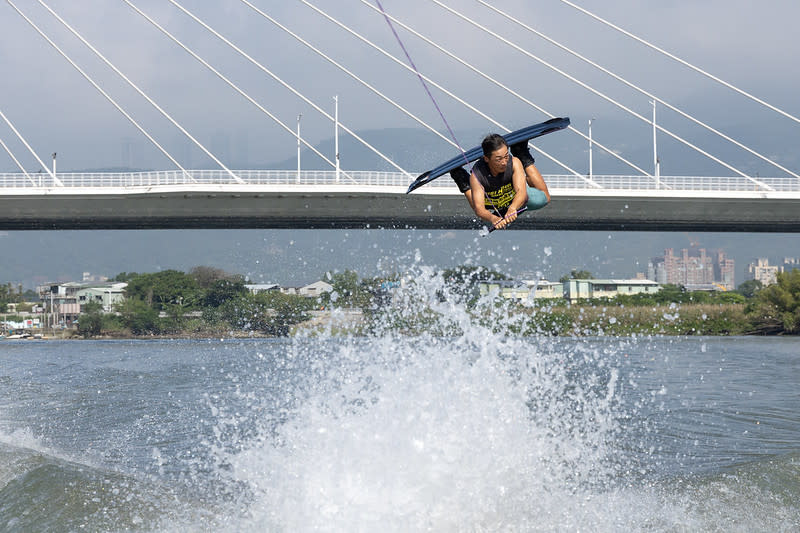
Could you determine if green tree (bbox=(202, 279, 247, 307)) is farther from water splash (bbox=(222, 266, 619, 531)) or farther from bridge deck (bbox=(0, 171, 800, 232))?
water splash (bbox=(222, 266, 619, 531))

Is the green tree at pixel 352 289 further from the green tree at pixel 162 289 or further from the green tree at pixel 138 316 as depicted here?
the green tree at pixel 162 289

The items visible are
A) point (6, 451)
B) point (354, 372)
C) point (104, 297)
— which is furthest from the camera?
point (104, 297)

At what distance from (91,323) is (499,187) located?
80737 millimetres

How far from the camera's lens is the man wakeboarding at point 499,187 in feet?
23.5

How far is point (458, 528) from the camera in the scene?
6.04 meters

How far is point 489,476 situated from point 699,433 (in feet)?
18.1

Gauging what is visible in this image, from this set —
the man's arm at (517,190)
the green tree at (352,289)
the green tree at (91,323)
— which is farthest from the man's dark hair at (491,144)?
the green tree at (91,323)

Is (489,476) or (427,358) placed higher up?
(427,358)

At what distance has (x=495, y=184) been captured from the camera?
7418mm

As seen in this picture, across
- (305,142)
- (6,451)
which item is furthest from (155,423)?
(305,142)

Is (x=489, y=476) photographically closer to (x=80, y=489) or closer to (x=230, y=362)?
(x=80, y=489)

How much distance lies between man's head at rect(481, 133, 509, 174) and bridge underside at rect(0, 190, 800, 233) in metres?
29.2

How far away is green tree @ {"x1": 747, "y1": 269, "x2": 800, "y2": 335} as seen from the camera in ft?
178

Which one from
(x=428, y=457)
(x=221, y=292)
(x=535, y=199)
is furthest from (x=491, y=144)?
(x=221, y=292)
